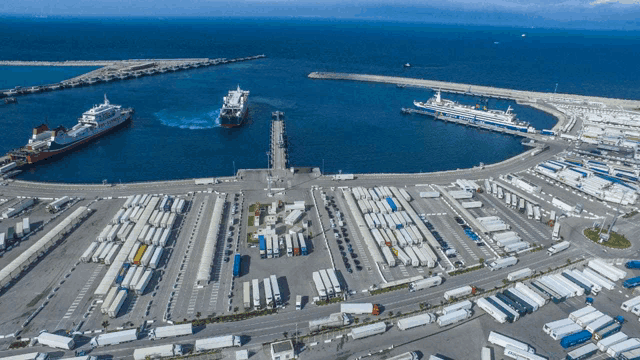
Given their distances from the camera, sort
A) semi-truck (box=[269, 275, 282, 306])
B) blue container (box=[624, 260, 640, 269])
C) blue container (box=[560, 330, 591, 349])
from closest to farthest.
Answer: blue container (box=[560, 330, 591, 349]) → semi-truck (box=[269, 275, 282, 306]) → blue container (box=[624, 260, 640, 269])

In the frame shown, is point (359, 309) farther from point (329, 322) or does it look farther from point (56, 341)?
point (56, 341)

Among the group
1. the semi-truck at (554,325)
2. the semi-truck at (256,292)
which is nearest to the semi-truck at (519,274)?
the semi-truck at (554,325)

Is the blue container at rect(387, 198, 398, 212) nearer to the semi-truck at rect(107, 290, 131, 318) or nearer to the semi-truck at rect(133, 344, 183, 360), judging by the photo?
the semi-truck at rect(133, 344, 183, 360)

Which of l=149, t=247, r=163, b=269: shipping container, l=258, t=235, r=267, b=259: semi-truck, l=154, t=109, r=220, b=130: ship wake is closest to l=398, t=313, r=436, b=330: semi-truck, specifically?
l=258, t=235, r=267, b=259: semi-truck

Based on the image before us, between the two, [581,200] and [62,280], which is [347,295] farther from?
[581,200]

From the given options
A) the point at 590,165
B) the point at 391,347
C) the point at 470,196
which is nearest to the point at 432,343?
the point at 391,347
